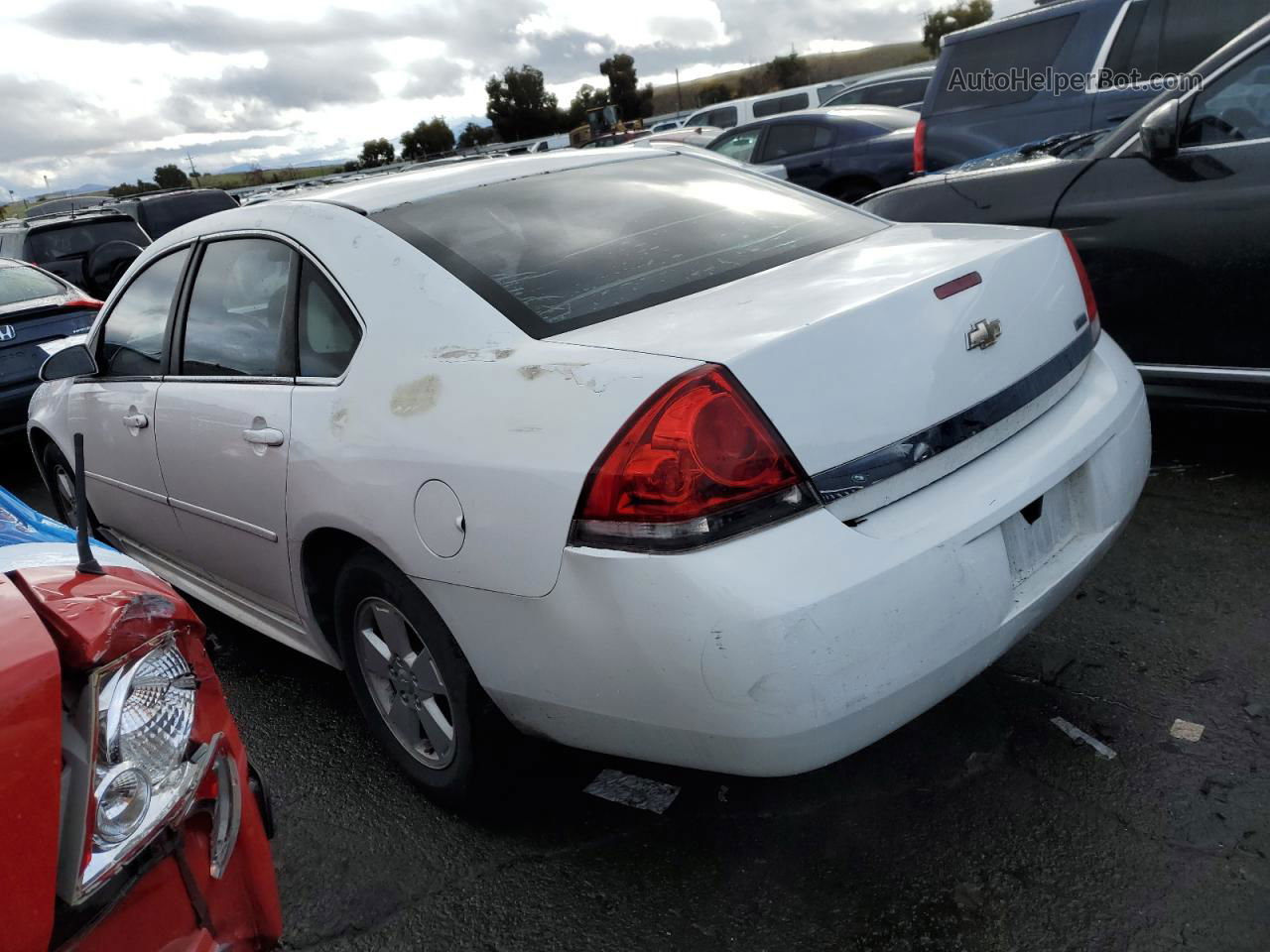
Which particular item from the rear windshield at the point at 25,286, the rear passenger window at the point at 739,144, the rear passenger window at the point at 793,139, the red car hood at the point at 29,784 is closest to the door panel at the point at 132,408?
the red car hood at the point at 29,784

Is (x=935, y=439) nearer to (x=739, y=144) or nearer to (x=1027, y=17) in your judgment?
(x=1027, y=17)

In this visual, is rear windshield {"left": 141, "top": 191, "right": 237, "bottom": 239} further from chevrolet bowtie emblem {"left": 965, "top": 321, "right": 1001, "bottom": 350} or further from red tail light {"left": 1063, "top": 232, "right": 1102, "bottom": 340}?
chevrolet bowtie emblem {"left": 965, "top": 321, "right": 1001, "bottom": 350}

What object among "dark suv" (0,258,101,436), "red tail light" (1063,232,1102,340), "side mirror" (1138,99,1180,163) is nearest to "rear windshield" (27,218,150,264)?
"dark suv" (0,258,101,436)

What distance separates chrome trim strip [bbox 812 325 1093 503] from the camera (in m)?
2.03

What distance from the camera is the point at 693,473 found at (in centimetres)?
195

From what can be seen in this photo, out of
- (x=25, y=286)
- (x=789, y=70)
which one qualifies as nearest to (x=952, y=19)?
(x=789, y=70)

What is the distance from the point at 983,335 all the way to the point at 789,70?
7725 cm

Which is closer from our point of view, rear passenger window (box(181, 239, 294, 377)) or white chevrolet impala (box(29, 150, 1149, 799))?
white chevrolet impala (box(29, 150, 1149, 799))

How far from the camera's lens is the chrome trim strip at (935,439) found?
2031mm

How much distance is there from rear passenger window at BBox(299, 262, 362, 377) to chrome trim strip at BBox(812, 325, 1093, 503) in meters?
1.25

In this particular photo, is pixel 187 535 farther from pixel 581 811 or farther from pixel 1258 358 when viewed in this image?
pixel 1258 358

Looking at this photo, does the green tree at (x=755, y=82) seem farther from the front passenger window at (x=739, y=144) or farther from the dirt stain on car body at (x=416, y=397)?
Result: the dirt stain on car body at (x=416, y=397)

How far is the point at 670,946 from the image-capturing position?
2195 millimetres

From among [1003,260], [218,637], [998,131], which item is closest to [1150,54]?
[998,131]
